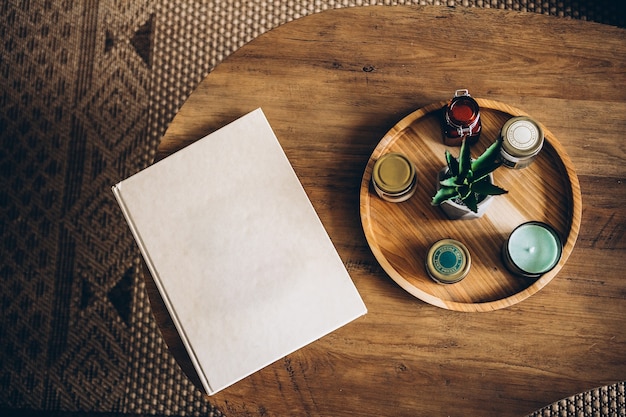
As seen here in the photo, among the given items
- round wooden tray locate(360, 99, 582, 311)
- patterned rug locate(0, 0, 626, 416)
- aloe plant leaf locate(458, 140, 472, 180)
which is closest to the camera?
aloe plant leaf locate(458, 140, 472, 180)

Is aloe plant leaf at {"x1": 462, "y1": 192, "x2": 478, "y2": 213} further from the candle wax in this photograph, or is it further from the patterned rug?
the patterned rug

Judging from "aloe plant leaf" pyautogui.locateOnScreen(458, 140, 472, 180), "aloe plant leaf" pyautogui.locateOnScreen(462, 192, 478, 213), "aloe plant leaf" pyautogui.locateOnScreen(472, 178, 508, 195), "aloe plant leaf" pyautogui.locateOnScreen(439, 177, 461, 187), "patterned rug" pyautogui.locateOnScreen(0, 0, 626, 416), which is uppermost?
"aloe plant leaf" pyautogui.locateOnScreen(458, 140, 472, 180)

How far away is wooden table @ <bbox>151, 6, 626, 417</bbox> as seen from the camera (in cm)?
64

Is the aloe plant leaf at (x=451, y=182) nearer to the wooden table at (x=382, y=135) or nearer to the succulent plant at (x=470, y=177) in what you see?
the succulent plant at (x=470, y=177)

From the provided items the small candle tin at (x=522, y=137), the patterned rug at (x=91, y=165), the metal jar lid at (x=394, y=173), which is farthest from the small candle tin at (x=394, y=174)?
the patterned rug at (x=91, y=165)

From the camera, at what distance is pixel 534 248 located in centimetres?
61

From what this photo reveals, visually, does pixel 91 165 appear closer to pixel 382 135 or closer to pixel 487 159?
pixel 382 135

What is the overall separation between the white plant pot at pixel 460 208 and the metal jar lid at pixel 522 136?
43 millimetres

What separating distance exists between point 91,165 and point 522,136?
2.82 ft

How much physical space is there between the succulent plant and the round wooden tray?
0.11 metres

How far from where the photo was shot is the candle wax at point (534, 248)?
60 cm

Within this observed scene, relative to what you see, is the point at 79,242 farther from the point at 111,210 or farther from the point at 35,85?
the point at 35,85

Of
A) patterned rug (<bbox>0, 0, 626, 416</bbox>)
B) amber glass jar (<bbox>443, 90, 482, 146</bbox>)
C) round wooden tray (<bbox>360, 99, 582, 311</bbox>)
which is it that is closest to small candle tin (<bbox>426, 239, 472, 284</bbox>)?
round wooden tray (<bbox>360, 99, 582, 311</bbox>)

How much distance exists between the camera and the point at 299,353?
25.8 inches
